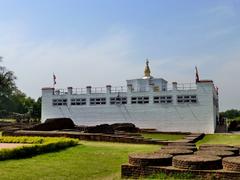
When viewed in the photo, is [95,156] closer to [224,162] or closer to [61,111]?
[224,162]

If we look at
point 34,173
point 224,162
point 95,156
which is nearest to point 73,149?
point 95,156

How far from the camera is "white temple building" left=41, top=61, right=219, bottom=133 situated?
2834 cm

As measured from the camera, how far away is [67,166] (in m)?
9.66

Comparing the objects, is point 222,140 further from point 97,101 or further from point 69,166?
point 97,101

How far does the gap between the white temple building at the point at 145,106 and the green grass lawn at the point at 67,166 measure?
16.7 metres

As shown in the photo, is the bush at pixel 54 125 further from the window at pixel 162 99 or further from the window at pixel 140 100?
the window at pixel 162 99

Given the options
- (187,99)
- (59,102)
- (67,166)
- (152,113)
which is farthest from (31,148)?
(59,102)

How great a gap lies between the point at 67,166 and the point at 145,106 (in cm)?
2101

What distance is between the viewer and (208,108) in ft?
92.1

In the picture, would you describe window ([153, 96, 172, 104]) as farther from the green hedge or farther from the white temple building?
the green hedge

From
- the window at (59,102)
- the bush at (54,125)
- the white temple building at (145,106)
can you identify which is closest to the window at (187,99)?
the white temple building at (145,106)

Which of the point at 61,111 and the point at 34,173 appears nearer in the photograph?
the point at 34,173

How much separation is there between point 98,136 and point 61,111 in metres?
16.4

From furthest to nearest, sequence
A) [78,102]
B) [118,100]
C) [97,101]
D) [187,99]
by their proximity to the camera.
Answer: [78,102]
[97,101]
[118,100]
[187,99]
